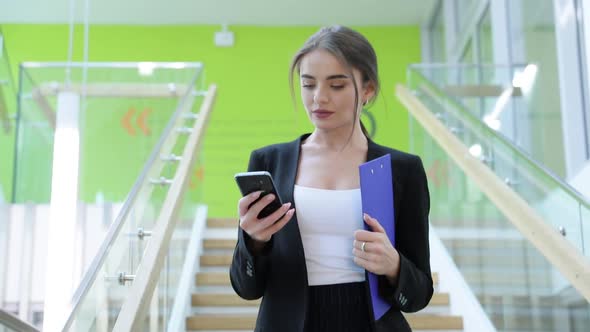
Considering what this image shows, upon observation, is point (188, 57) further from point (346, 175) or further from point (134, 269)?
point (346, 175)

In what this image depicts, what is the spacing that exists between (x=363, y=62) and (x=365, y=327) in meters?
0.57

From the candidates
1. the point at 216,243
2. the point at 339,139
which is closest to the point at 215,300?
the point at 216,243

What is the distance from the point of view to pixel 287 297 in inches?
74.8

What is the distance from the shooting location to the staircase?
17.0ft

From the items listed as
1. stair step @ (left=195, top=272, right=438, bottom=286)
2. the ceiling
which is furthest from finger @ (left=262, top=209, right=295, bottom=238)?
the ceiling

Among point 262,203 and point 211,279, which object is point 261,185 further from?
point 211,279

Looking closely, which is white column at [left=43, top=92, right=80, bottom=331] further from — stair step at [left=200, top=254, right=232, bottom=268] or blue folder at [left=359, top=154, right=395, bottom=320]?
blue folder at [left=359, top=154, right=395, bottom=320]

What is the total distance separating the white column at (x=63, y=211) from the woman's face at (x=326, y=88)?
5.44 meters

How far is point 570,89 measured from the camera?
7109 millimetres

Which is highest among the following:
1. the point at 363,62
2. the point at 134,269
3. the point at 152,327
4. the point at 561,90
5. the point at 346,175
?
the point at 561,90

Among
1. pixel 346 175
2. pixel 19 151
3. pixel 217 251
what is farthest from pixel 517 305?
pixel 19 151

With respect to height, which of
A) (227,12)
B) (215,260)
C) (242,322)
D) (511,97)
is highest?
(227,12)

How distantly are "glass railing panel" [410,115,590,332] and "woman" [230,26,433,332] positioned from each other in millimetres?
2000

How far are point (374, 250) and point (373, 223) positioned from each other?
58mm
